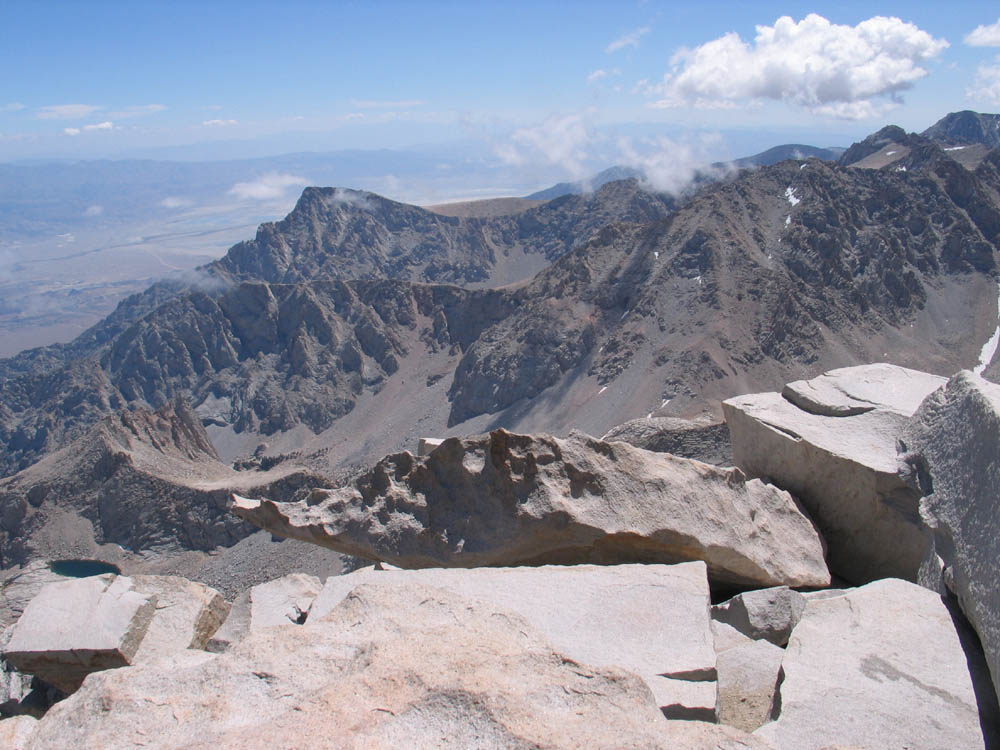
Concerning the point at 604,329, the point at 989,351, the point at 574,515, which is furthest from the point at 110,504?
the point at 989,351

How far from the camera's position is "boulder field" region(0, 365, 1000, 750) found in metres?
4.37

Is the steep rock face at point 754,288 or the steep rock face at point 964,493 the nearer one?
the steep rock face at point 964,493

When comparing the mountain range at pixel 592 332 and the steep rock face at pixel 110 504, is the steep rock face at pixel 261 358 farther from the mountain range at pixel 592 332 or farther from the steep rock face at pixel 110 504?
the steep rock face at pixel 110 504

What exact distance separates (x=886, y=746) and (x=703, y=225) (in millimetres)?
117060

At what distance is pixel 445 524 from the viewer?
9.34 m

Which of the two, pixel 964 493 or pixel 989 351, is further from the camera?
pixel 989 351

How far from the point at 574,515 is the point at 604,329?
105074 millimetres

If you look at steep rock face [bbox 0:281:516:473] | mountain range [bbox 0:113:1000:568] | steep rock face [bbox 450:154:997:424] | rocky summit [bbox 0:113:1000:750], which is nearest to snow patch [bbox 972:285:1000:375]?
mountain range [bbox 0:113:1000:568]

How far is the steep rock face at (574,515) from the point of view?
861 cm

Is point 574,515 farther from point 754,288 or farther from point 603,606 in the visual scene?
point 754,288

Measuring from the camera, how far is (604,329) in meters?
112

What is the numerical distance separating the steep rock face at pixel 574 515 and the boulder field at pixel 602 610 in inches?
1.3

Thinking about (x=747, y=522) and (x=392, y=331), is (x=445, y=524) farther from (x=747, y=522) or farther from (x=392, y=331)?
(x=392, y=331)

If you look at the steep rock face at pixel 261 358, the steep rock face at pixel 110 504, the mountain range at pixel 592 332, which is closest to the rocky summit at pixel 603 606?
the steep rock face at pixel 110 504
